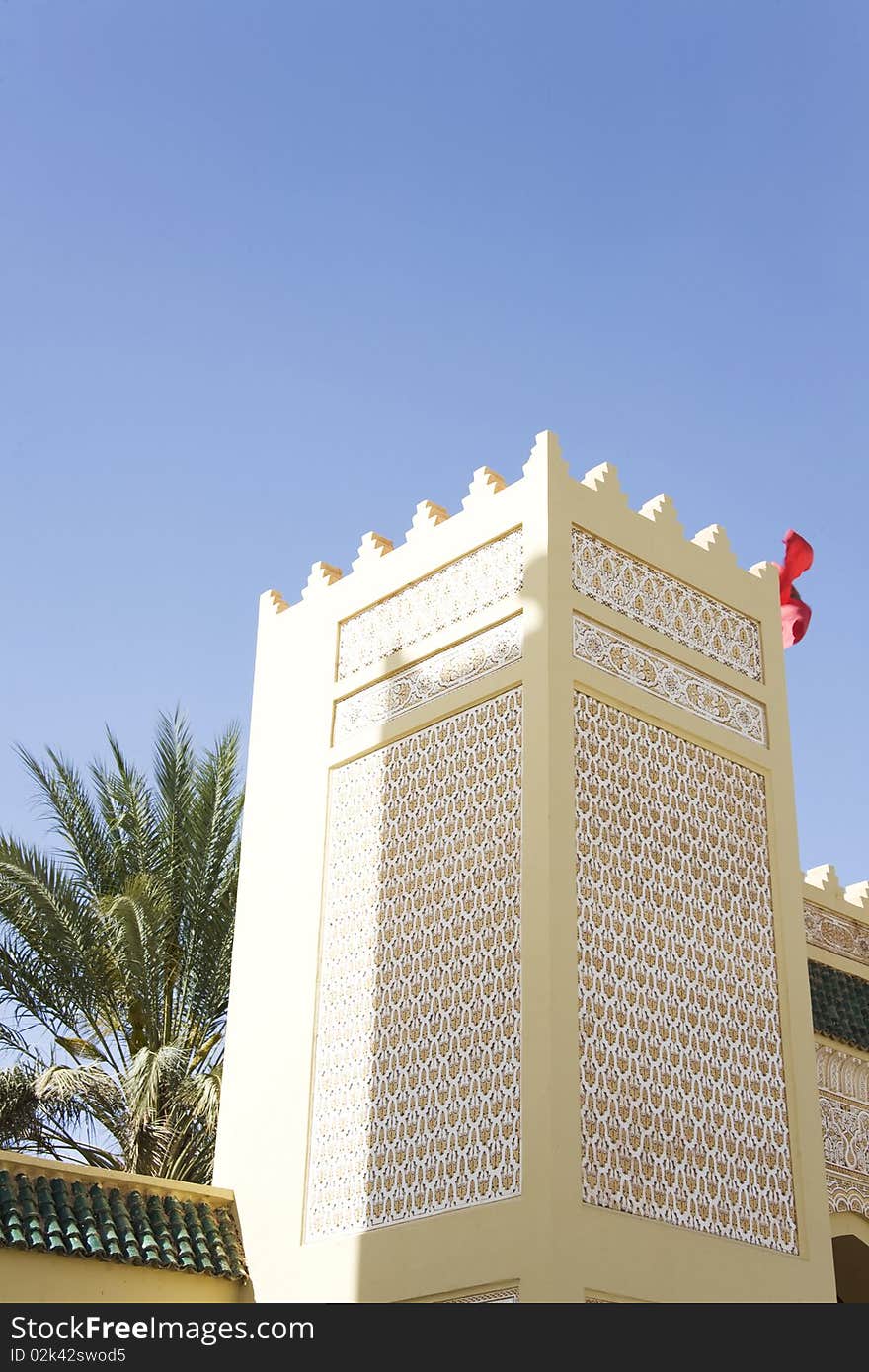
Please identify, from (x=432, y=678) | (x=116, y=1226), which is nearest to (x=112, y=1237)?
(x=116, y=1226)

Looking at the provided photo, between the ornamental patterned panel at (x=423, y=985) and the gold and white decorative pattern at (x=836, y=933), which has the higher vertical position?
the gold and white decorative pattern at (x=836, y=933)

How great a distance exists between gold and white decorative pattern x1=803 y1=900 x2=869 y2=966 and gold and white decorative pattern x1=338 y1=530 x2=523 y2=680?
2905 millimetres

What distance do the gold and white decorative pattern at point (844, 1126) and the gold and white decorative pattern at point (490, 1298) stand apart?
264 cm

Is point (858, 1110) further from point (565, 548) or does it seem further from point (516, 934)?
point (565, 548)

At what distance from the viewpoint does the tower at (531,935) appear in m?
7.29

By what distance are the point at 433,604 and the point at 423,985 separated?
2.02 metres

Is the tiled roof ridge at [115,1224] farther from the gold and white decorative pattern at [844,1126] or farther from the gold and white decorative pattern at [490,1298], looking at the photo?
the gold and white decorative pattern at [844,1126]

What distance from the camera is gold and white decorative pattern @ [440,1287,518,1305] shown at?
691cm

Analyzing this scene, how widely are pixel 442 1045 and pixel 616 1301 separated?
137 cm

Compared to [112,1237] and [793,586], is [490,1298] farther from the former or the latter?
[793,586]

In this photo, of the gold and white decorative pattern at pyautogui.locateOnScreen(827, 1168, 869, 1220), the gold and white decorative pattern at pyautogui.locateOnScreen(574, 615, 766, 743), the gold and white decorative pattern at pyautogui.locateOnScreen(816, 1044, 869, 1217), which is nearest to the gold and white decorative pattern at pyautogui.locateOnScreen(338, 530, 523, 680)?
the gold and white decorative pattern at pyautogui.locateOnScreen(574, 615, 766, 743)

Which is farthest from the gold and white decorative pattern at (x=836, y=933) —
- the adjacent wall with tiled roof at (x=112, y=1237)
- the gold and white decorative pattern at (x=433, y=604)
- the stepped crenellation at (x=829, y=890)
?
the adjacent wall with tiled roof at (x=112, y=1237)

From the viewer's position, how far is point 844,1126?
30.4 feet
